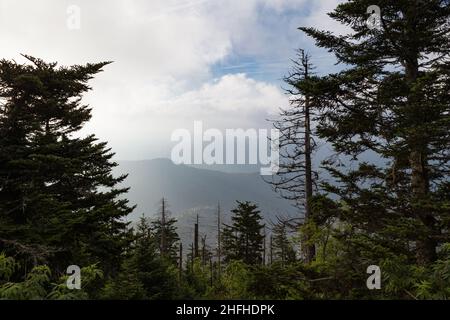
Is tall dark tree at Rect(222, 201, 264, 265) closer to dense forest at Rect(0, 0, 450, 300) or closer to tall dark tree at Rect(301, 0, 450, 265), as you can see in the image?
dense forest at Rect(0, 0, 450, 300)

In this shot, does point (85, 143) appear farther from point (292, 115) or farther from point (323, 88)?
point (323, 88)

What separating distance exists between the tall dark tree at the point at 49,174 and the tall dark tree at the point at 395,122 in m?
8.32

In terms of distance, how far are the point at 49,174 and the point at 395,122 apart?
468 inches

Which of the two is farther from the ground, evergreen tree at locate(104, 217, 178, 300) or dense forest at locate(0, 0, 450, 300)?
dense forest at locate(0, 0, 450, 300)

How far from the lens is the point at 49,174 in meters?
13.3

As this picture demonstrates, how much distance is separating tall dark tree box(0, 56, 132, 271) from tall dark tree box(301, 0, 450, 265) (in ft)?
27.3

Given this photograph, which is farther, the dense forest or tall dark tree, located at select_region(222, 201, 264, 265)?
tall dark tree, located at select_region(222, 201, 264, 265)

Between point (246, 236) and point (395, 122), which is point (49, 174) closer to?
point (395, 122)

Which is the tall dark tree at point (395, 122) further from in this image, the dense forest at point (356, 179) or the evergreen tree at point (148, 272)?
the evergreen tree at point (148, 272)

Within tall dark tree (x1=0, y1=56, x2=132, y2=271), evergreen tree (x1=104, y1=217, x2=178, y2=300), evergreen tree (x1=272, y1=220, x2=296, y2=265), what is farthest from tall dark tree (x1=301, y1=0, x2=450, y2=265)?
evergreen tree (x1=104, y1=217, x2=178, y2=300)

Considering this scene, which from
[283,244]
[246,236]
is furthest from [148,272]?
[283,244]

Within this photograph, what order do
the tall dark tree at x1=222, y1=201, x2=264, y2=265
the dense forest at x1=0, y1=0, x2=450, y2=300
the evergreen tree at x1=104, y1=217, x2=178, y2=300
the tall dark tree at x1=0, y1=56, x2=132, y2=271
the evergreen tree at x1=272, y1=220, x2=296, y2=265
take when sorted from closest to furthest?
the dense forest at x1=0, y1=0, x2=450, y2=300 → the tall dark tree at x1=0, y1=56, x2=132, y2=271 → the evergreen tree at x1=272, y1=220, x2=296, y2=265 → the evergreen tree at x1=104, y1=217, x2=178, y2=300 → the tall dark tree at x1=222, y1=201, x2=264, y2=265

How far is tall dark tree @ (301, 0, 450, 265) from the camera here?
7.78 m
